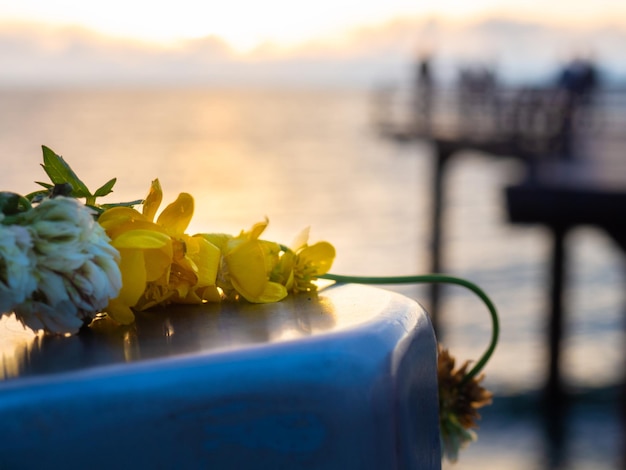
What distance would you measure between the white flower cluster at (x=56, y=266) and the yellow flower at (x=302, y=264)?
26 centimetres

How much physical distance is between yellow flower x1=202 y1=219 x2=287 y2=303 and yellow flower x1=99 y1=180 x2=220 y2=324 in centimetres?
2

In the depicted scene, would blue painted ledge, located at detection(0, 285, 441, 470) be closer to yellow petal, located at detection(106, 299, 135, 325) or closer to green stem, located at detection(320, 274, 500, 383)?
yellow petal, located at detection(106, 299, 135, 325)

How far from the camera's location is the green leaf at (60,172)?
96 centimetres

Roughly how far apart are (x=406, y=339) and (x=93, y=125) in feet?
213

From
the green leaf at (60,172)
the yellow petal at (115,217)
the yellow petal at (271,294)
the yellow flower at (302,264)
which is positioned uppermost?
the green leaf at (60,172)

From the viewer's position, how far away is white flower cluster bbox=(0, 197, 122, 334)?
82 centimetres

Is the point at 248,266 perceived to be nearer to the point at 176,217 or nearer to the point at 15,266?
the point at 176,217

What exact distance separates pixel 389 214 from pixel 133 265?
29064 mm

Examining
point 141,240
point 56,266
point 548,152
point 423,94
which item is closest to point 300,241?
point 141,240

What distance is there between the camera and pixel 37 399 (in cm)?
75

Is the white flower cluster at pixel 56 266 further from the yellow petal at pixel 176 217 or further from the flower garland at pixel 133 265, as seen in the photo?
the yellow petal at pixel 176 217

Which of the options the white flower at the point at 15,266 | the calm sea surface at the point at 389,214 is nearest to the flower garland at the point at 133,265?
the white flower at the point at 15,266

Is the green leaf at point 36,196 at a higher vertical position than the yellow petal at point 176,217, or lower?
higher

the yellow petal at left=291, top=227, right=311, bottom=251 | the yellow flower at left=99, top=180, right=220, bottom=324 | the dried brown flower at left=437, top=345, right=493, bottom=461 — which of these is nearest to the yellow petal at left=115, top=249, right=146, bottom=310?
the yellow flower at left=99, top=180, right=220, bottom=324
